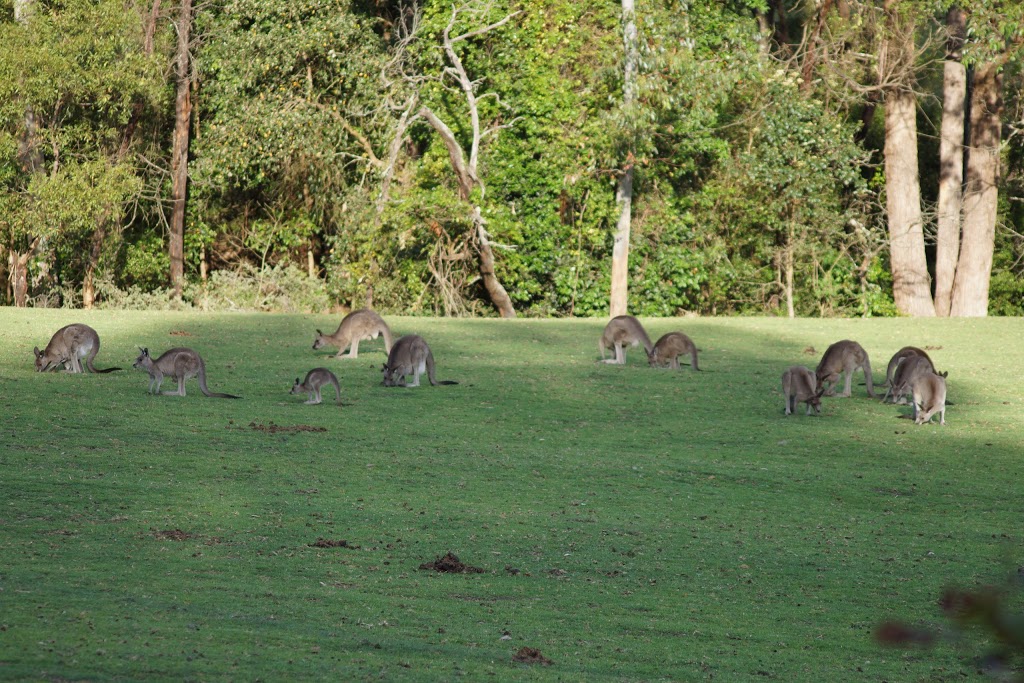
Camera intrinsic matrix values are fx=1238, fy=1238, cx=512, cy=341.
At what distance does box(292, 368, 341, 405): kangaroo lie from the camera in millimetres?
13547

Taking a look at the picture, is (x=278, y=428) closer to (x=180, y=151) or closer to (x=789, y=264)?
(x=180, y=151)

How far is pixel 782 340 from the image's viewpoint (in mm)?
20703

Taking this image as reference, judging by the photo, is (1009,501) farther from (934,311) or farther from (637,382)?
(934,311)

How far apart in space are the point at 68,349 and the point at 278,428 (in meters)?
4.15

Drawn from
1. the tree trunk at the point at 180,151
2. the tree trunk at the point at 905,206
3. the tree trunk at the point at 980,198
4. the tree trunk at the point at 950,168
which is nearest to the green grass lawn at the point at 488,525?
the tree trunk at the point at 980,198

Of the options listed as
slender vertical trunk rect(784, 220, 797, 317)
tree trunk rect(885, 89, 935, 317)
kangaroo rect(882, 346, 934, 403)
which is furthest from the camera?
slender vertical trunk rect(784, 220, 797, 317)

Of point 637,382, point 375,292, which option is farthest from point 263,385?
point 375,292

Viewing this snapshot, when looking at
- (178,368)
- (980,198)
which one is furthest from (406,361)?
(980,198)

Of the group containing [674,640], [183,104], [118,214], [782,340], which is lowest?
[674,640]

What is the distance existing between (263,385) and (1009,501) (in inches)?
330

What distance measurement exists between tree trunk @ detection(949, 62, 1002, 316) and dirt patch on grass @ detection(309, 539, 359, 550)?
2481 cm

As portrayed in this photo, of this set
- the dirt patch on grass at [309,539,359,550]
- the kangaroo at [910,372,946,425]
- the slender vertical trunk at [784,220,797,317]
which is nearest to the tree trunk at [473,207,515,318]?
the slender vertical trunk at [784,220,797,317]

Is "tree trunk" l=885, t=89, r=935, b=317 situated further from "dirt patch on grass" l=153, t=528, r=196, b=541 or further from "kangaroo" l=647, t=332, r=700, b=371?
"dirt patch on grass" l=153, t=528, r=196, b=541

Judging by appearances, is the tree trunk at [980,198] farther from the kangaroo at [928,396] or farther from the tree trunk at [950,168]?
the kangaroo at [928,396]
